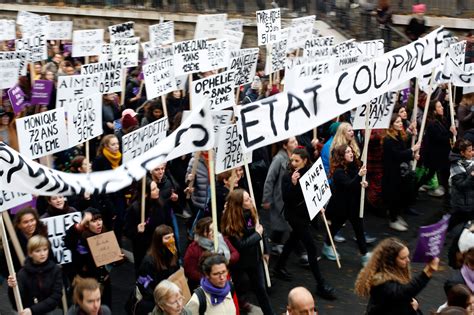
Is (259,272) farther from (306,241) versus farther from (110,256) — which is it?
(110,256)

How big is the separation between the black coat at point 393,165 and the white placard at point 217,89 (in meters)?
2.06

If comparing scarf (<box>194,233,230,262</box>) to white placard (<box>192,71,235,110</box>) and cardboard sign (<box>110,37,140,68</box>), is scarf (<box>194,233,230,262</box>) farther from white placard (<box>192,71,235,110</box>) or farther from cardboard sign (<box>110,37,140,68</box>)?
cardboard sign (<box>110,37,140,68</box>)

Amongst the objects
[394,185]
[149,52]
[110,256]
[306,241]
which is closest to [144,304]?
[110,256]

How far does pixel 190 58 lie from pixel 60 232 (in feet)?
17.1

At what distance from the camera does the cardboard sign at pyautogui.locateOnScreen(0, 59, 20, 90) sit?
1180cm

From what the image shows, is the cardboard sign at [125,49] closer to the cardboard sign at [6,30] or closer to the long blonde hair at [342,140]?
the cardboard sign at [6,30]

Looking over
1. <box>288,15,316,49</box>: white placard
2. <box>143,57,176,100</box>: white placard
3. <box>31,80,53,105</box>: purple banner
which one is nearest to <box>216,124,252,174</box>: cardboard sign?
<box>143,57,176,100</box>: white placard

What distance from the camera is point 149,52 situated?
13969 mm

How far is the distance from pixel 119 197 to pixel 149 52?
5.39m

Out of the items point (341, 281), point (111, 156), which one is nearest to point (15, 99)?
point (111, 156)

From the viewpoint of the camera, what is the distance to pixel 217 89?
9266mm

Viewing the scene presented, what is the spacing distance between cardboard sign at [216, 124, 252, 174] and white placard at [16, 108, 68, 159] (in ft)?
5.83

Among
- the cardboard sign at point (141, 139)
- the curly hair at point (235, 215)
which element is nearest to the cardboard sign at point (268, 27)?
the cardboard sign at point (141, 139)

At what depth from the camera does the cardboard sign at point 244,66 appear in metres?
12.0
